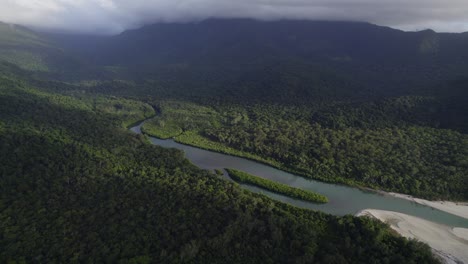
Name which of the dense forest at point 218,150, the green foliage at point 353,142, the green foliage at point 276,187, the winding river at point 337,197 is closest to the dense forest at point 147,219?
the dense forest at point 218,150

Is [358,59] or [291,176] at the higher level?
[358,59]

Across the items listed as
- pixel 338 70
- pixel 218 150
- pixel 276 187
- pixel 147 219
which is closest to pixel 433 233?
pixel 276 187

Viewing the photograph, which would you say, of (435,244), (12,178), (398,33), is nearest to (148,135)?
(12,178)

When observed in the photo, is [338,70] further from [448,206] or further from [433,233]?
[433,233]

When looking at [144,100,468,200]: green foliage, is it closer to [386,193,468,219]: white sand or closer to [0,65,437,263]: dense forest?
[386,193,468,219]: white sand

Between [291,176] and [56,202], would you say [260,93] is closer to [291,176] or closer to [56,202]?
[291,176]

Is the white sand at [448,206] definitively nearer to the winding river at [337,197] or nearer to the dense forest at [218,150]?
the winding river at [337,197]

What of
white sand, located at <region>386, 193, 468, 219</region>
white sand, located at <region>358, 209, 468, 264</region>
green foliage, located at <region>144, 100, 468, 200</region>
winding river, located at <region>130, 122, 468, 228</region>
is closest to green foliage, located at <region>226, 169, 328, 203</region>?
winding river, located at <region>130, 122, 468, 228</region>
